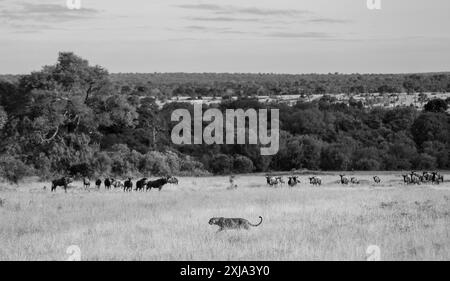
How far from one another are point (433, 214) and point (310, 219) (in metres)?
3.15

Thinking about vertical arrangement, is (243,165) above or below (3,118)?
below

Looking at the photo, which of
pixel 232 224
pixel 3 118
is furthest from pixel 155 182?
pixel 232 224

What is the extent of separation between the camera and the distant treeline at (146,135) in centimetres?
3997

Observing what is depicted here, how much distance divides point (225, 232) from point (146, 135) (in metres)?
40.2

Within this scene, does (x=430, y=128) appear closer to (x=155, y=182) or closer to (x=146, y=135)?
(x=146, y=135)

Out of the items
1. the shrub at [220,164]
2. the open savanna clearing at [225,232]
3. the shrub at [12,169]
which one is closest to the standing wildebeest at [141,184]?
the open savanna clearing at [225,232]

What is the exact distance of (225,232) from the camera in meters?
14.9

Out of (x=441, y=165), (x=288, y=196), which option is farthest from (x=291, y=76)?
(x=288, y=196)

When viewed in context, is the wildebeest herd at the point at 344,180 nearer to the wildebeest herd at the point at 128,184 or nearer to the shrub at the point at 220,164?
the wildebeest herd at the point at 128,184

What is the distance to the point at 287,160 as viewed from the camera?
56969mm

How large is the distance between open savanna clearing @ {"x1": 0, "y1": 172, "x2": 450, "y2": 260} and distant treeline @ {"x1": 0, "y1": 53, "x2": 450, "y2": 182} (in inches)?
644

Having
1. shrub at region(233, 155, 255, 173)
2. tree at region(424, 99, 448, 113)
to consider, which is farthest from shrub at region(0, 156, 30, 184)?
tree at region(424, 99, 448, 113)

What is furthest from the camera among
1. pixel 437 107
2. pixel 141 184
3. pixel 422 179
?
pixel 437 107

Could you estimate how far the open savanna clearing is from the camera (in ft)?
41.3
